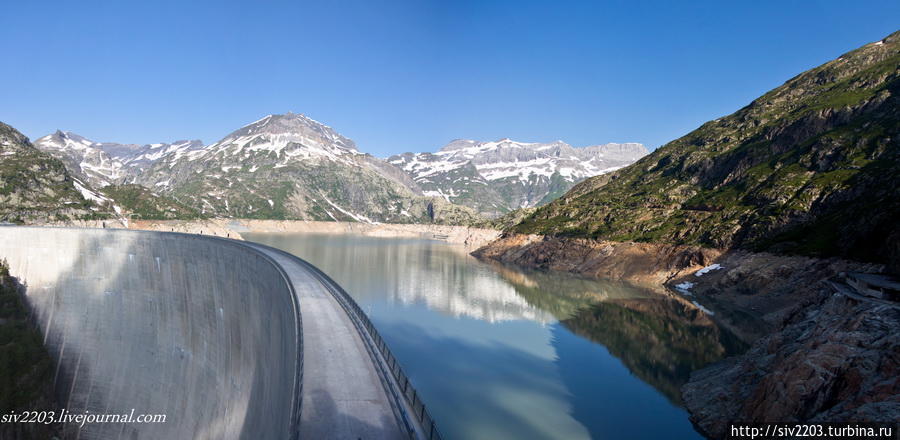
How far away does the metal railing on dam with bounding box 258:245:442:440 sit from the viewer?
41.5ft

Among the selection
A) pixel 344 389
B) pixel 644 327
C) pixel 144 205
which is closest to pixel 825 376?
pixel 344 389

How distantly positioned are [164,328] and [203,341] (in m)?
7.55

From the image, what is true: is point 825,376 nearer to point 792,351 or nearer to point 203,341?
point 792,351

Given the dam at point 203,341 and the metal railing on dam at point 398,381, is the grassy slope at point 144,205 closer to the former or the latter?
the dam at point 203,341

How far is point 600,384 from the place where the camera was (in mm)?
30297

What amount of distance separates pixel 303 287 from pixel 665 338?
3279 centimetres

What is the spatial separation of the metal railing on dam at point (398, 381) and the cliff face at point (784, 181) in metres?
36.8

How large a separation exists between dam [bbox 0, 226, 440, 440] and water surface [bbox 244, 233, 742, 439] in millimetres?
9363

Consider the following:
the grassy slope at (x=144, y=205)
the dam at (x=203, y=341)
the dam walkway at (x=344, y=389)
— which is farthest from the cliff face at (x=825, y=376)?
the grassy slope at (x=144, y=205)

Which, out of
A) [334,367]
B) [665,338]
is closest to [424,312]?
[665,338]

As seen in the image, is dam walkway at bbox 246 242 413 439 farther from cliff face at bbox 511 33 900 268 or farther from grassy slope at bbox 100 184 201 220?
grassy slope at bbox 100 184 201 220

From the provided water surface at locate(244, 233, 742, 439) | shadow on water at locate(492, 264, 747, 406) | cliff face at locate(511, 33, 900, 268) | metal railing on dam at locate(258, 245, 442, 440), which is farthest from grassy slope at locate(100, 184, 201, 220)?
metal railing on dam at locate(258, 245, 442, 440)

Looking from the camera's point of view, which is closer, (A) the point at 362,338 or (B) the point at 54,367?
(A) the point at 362,338

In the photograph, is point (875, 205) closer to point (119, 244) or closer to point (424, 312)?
point (424, 312)
